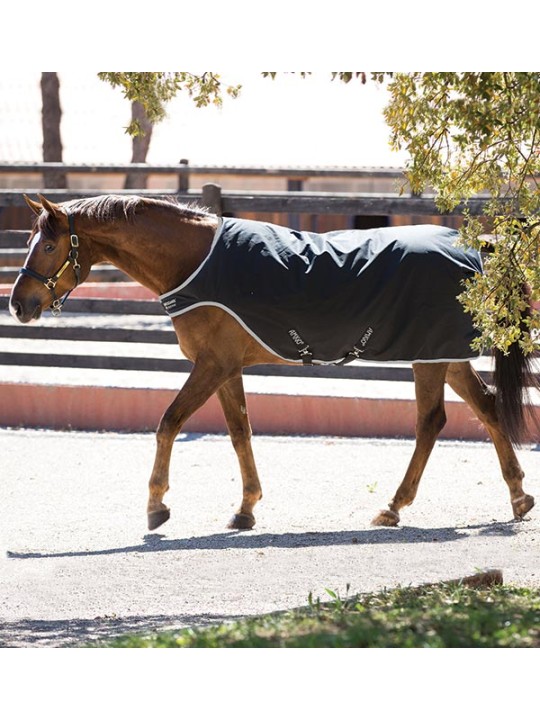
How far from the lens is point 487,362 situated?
13320 millimetres

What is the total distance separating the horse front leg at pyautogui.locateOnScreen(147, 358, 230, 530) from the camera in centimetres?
714

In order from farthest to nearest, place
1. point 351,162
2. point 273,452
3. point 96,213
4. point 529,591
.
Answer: point 351,162, point 273,452, point 96,213, point 529,591

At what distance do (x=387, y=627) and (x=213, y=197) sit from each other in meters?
7.51

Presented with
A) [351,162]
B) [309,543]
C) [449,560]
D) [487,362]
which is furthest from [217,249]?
[351,162]

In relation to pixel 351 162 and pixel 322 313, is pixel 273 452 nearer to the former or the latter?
pixel 322 313

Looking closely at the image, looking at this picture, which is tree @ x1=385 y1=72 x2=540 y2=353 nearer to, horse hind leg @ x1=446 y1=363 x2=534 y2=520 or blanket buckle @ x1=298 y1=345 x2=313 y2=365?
horse hind leg @ x1=446 y1=363 x2=534 y2=520

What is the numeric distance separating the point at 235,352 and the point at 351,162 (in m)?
14.2

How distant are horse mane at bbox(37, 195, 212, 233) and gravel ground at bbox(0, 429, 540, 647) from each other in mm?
1882

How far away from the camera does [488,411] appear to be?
757 centimetres

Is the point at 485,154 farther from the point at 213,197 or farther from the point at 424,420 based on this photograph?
the point at 213,197

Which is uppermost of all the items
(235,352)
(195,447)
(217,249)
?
(217,249)

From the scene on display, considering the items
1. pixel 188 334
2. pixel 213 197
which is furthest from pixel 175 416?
pixel 213 197

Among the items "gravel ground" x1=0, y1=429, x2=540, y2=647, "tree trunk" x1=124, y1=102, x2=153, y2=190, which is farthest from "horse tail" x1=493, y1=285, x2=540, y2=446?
"tree trunk" x1=124, y1=102, x2=153, y2=190

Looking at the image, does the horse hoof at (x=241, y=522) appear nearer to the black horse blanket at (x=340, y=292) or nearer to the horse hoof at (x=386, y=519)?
the horse hoof at (x=386, y=519)
